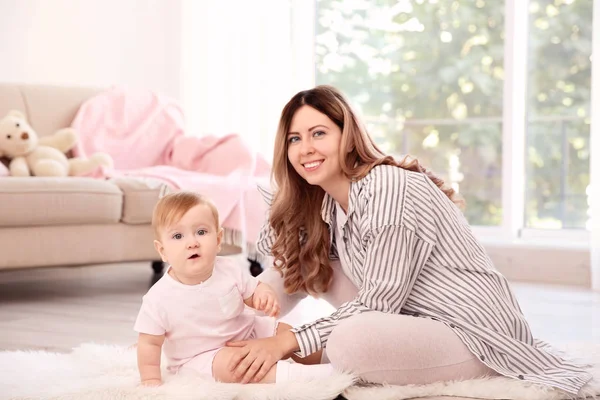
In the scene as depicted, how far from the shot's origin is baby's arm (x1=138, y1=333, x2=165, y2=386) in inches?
58.6

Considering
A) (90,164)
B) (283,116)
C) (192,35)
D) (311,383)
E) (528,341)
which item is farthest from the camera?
(192,35)

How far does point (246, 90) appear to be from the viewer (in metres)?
4.57

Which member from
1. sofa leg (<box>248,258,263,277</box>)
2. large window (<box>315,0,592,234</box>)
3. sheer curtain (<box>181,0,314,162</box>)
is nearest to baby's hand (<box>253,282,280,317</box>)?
sofa leg (<box>248,258,263,277</box>)

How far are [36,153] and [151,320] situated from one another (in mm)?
1951

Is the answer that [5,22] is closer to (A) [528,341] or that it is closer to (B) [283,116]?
(B) [283,116]

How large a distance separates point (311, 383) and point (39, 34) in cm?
332

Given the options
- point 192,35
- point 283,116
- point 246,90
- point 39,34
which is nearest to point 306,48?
point 246,90

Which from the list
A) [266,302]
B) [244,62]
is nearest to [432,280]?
[266,302]

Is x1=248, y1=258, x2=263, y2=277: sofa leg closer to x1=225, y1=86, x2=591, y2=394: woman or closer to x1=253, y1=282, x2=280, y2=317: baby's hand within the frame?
x1=225, y1=86, x2=591, y2=394: woman

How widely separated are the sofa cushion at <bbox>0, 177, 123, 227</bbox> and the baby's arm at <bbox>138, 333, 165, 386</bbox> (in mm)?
1443

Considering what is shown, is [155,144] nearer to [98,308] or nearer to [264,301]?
[98,308]

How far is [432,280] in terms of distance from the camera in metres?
1.58

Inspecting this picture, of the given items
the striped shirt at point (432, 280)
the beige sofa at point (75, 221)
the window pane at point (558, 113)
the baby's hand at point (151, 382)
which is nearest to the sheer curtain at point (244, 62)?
the window pane at point (558, 113)

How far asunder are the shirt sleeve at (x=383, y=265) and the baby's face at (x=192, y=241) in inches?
8.9
